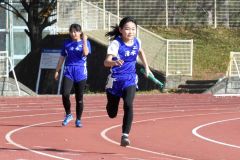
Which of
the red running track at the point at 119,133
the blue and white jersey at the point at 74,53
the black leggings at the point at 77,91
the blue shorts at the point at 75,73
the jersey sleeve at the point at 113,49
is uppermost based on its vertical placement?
the jersey sleeve at the point at 113,49

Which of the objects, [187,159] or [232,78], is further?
[232,78]

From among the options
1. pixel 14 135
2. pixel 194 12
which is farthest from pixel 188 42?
pixel 14 135

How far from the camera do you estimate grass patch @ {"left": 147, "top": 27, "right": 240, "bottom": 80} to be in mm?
36250

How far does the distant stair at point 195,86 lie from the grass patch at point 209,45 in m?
2.18

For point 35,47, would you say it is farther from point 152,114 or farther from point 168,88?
point 152,114

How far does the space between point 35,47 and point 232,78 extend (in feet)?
32.4

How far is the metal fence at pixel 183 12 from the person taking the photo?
41.1m

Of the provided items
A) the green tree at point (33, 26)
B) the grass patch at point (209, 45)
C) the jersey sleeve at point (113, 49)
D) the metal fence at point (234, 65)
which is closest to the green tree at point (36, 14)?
the green tree at point (33, 26)

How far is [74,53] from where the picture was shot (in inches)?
627

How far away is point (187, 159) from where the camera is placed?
1107cm

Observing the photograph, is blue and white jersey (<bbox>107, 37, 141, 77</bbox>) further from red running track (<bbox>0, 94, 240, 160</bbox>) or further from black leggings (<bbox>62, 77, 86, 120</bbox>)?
black leggings (<bbox>62, 77, 86, 120</bbox>)

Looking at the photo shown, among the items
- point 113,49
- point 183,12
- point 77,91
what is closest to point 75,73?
point 77,91

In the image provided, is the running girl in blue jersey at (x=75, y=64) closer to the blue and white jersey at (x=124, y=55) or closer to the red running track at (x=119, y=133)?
the red running track at (x=119, y=133)

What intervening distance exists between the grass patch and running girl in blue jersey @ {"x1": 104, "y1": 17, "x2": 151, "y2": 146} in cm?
2214
